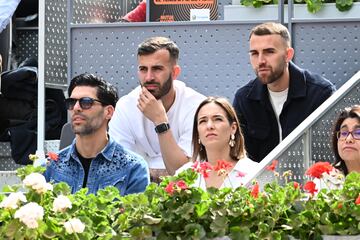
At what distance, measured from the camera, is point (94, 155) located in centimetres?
624

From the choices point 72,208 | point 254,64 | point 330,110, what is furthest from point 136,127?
point 72,208

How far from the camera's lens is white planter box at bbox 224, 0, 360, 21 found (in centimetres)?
802

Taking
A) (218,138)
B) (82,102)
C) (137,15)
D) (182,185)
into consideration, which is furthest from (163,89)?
(182,185)

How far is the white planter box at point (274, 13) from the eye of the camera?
8023 millimetres

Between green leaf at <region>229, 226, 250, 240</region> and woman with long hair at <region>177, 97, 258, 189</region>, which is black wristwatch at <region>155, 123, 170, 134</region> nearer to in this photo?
woman with long hair at <region>177, 97, 258, 189</region>

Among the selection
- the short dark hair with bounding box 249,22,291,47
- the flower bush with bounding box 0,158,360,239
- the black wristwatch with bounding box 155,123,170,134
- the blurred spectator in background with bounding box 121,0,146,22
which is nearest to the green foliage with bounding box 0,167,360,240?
the flower bush with bounding box 0,158,360,239

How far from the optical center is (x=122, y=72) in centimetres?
833

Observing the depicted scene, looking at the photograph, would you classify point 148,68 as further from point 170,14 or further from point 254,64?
point 170,14

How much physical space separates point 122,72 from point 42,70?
1.99 ft

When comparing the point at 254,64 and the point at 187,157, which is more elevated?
the point at 254,64

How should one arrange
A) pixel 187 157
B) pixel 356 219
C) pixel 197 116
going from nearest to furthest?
1. pixel 356 219
2. pixel 197 116
3. pixel 187 157

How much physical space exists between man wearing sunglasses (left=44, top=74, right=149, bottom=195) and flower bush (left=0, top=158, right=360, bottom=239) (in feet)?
4.61

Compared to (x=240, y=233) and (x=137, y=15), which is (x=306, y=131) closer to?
(x=240, y=233)

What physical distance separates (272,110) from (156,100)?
71 cm
